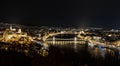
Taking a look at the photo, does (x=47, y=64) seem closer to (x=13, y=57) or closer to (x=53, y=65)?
(x=53, y=65)

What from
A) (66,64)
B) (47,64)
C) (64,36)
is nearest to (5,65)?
(47,64)

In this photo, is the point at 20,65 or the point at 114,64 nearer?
the point at 20,65

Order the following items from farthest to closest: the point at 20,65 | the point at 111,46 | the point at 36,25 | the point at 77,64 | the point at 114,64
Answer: the point at 36,25 → the point at 111,46 → the point at 114,64 → the point at 77,64 → the point at 20,65

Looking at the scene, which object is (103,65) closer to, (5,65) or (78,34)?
(5,65)

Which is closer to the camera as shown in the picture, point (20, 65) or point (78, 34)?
point (20, 65)

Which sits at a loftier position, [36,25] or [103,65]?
[36,25]

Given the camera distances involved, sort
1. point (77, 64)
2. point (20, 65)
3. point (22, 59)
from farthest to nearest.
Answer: point (77, 64), point (22, 59), point (20, 65)

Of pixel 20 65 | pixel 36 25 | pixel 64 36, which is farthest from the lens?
pixel 36 25

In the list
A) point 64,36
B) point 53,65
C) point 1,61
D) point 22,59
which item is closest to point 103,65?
point 53,65

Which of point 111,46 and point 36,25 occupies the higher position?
point 36,25
